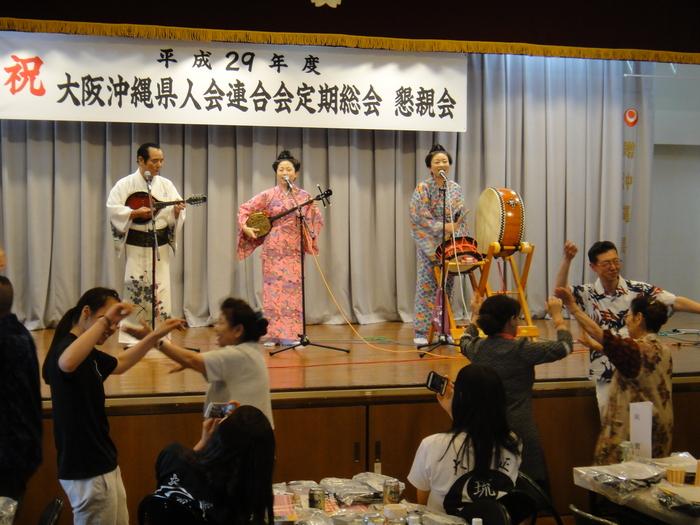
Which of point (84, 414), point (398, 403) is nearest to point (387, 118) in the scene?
point (398, 403)

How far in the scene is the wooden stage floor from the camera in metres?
3.79

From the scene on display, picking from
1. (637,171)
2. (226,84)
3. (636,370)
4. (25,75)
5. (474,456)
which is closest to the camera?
(474,456)

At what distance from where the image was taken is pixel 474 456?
7.75 feet

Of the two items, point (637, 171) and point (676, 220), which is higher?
point (637, 171)

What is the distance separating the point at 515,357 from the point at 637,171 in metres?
5.47

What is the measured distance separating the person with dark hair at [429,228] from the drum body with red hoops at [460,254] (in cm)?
37

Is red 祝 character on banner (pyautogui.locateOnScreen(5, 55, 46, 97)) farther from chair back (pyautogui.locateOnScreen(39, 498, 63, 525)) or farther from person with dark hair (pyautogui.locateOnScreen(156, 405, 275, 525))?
person with dark hair (pyautogui.locateOnScreen(156, 405, 275, 525))

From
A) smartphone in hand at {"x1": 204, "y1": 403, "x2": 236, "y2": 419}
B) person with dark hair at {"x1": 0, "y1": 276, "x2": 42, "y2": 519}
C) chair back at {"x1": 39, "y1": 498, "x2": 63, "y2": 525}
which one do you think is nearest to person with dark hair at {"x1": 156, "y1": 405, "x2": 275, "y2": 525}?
smartphone in hand at {"x1": 204, "y1": 403, "x2": 236, "y2": 419}

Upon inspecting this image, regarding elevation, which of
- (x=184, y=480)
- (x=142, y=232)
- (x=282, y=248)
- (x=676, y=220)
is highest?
(x=676, y=220)

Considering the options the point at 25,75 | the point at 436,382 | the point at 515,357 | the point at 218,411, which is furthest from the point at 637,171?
the point at 218,411

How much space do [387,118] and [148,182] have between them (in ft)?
8.87

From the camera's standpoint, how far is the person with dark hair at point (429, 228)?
5598 millimetres

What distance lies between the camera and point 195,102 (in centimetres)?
638

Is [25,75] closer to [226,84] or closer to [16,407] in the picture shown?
[226,84]
